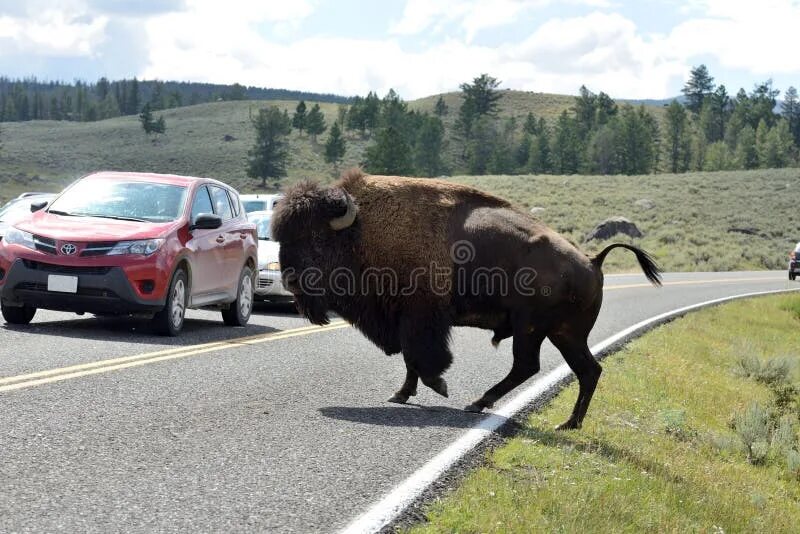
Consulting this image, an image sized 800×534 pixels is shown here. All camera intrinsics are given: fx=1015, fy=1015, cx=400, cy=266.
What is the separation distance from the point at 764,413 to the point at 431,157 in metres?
107

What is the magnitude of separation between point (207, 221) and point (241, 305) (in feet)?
6.64

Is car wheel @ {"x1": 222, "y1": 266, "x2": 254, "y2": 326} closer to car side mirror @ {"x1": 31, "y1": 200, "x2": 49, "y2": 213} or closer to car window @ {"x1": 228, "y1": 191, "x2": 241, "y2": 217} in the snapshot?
car window @ {"x1": 228, "y1": 191, "x2": 241, "y2": 217}

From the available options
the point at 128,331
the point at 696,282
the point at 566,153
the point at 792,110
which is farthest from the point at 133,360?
the point at 792,110

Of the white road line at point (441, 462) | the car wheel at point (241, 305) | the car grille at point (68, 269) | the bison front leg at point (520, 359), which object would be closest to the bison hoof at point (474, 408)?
the bison front leg at point (520, 359)

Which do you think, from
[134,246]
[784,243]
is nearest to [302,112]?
[784,243]

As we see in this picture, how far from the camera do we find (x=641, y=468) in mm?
6965

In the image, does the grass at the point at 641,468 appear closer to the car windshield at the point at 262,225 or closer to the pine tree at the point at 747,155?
the car windshield at the point at 262,225

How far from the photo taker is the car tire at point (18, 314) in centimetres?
1110

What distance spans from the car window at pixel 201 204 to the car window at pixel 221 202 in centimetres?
15

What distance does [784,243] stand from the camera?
58219mm

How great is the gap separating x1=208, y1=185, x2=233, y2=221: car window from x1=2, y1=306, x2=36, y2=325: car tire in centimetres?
286

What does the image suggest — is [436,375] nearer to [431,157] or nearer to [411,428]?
[411,428]

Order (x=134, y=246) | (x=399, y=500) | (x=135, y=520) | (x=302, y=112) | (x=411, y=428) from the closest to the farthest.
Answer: (x=135, y=520) < (x=399, y=500) < (x=411, y=428) < (x=134, y=246) < (x=302, y=112)

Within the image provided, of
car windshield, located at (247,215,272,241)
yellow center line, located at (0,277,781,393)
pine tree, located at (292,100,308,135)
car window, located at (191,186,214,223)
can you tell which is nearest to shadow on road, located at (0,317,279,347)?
yellow center line, located at (0,277,781,393)
